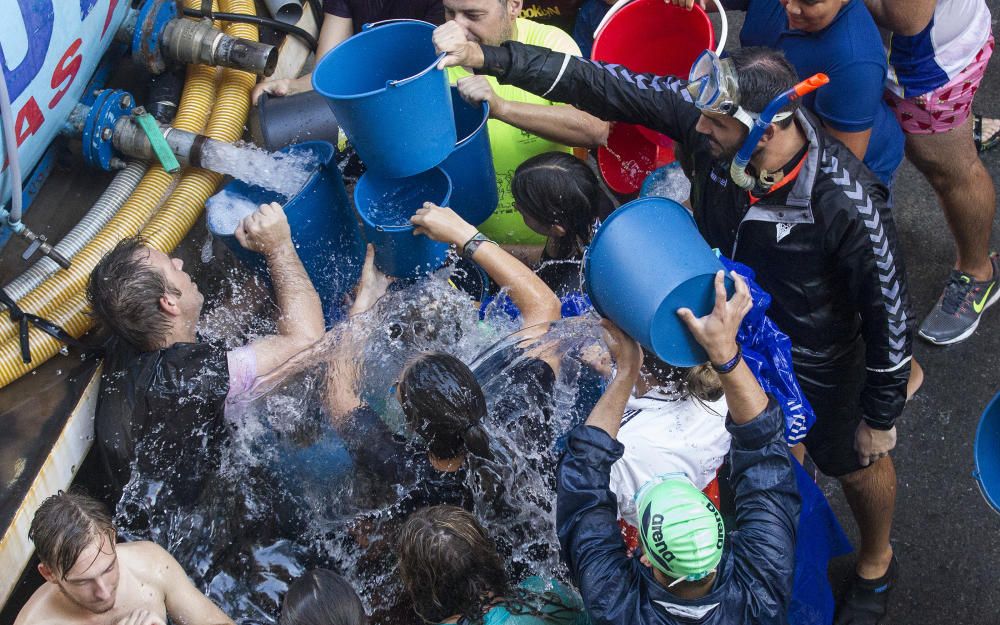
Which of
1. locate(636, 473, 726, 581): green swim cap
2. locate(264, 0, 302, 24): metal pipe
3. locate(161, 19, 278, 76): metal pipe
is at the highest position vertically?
locate(161, 19, 278, 76): metal pipe

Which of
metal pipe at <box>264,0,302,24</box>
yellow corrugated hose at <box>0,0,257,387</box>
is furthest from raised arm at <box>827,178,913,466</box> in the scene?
metal pipe at <box>264,0,302,24</box>

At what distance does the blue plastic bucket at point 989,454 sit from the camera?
2.53 meters

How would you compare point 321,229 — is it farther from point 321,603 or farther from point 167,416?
point 321,603

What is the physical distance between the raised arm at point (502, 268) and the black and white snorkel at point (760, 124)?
0.68 metres

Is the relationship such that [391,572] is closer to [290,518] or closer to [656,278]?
[290,518]

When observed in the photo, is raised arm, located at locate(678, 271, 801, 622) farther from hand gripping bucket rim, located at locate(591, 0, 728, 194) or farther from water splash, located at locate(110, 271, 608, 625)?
hand gripping bucket rim, located at locate(591, 0, 728, 194)

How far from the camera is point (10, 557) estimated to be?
2865 mm

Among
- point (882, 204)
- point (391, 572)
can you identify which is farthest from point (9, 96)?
point (882, 204)

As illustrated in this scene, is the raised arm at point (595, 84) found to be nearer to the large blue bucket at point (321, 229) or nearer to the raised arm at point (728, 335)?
the large blue bucket at point (321, 229)

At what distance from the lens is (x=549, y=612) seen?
2240mm

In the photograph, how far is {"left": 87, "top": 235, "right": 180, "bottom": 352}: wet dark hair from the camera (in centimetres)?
272

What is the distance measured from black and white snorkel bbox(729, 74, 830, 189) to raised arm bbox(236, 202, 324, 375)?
4.66ft

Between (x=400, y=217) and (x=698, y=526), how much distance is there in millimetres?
1594

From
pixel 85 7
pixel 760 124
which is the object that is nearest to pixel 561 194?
pixel 760 124
